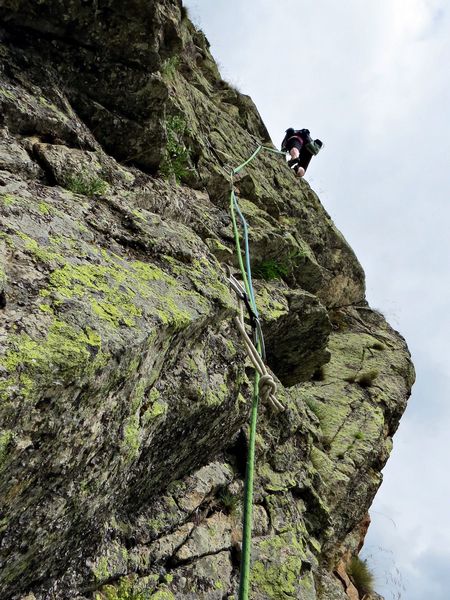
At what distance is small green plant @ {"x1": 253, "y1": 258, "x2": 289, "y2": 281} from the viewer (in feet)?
29.9

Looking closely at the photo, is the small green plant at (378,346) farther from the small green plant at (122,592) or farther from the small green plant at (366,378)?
the small green plant at (122,592)

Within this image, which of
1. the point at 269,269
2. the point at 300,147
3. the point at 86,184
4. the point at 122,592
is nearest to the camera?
the point at 122,592

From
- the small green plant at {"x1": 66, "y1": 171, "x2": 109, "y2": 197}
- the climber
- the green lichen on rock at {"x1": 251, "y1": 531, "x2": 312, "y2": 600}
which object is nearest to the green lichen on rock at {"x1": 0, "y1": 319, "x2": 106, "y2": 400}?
the small green plant at {"x1": 66, "y1": 171, "x2": 109, "y2": 197}

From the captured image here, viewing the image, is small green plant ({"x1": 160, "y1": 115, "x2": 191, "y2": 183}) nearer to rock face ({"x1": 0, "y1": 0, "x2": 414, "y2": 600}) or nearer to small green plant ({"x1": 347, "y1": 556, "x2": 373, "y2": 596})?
rock face ({"x1": 0, "y1": 0, "x2": 414, "y2": 600})

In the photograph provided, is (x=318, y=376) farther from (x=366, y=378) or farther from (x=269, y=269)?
(x=269, y=269)

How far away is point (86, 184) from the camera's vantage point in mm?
5168

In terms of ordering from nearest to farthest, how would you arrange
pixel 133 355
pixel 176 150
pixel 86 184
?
pixel 133 355
pixel 86 184
pixel 176 150

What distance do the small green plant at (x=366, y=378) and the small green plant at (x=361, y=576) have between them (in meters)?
3.94

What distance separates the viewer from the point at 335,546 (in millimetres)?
7621

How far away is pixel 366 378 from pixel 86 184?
8.51m

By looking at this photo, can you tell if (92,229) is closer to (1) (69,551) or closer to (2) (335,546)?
(1) (69,551)

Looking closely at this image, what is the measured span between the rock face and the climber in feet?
22.1

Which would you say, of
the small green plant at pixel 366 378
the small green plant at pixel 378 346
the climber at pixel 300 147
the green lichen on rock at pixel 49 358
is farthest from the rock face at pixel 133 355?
the climber at pixel 300 147

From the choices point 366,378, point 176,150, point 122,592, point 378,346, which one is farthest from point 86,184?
point 378,346
